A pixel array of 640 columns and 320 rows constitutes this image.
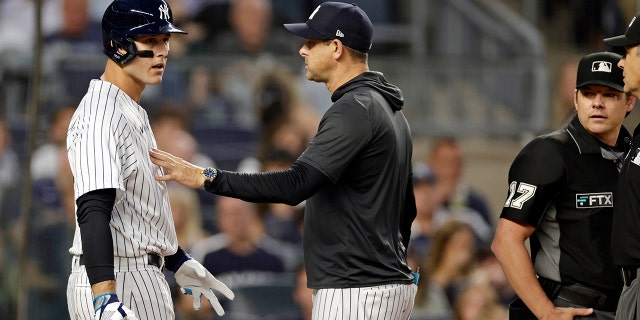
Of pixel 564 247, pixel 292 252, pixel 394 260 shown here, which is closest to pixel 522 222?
pixel 564 247

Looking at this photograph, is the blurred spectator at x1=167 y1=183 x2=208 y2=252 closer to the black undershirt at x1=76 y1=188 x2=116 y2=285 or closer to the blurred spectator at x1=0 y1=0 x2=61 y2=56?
the blurred spectator at x1=0 y1=0 x2=61 y2=56

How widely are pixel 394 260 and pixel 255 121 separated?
388cm

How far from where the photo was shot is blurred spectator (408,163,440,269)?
7734 mm

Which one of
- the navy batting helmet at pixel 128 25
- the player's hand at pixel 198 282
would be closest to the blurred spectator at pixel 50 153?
the player's hand at pixel 198 282

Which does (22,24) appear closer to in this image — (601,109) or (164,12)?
(164,12)

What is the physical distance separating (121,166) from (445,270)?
462 centimetres

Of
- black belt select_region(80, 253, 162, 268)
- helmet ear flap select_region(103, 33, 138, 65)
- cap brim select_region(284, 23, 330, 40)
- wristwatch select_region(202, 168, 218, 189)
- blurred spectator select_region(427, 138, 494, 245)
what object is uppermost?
cap brim select_region(284, 23, 330, 40)

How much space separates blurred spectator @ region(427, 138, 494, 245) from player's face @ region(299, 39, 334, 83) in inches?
157

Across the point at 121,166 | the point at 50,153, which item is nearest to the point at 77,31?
the point at 50,153

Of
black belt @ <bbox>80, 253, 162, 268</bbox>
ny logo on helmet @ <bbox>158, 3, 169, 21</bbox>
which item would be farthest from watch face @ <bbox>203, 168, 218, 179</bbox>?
ny logo on helmet @ <bbox>158, 3, 169, 21</bbox>

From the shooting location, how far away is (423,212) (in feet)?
25.6

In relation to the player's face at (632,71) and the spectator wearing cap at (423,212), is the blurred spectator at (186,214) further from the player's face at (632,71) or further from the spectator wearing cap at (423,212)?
the player's face at (632,71)

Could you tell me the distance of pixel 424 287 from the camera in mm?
7703

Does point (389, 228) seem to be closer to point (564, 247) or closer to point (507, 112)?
point (564, 247)
